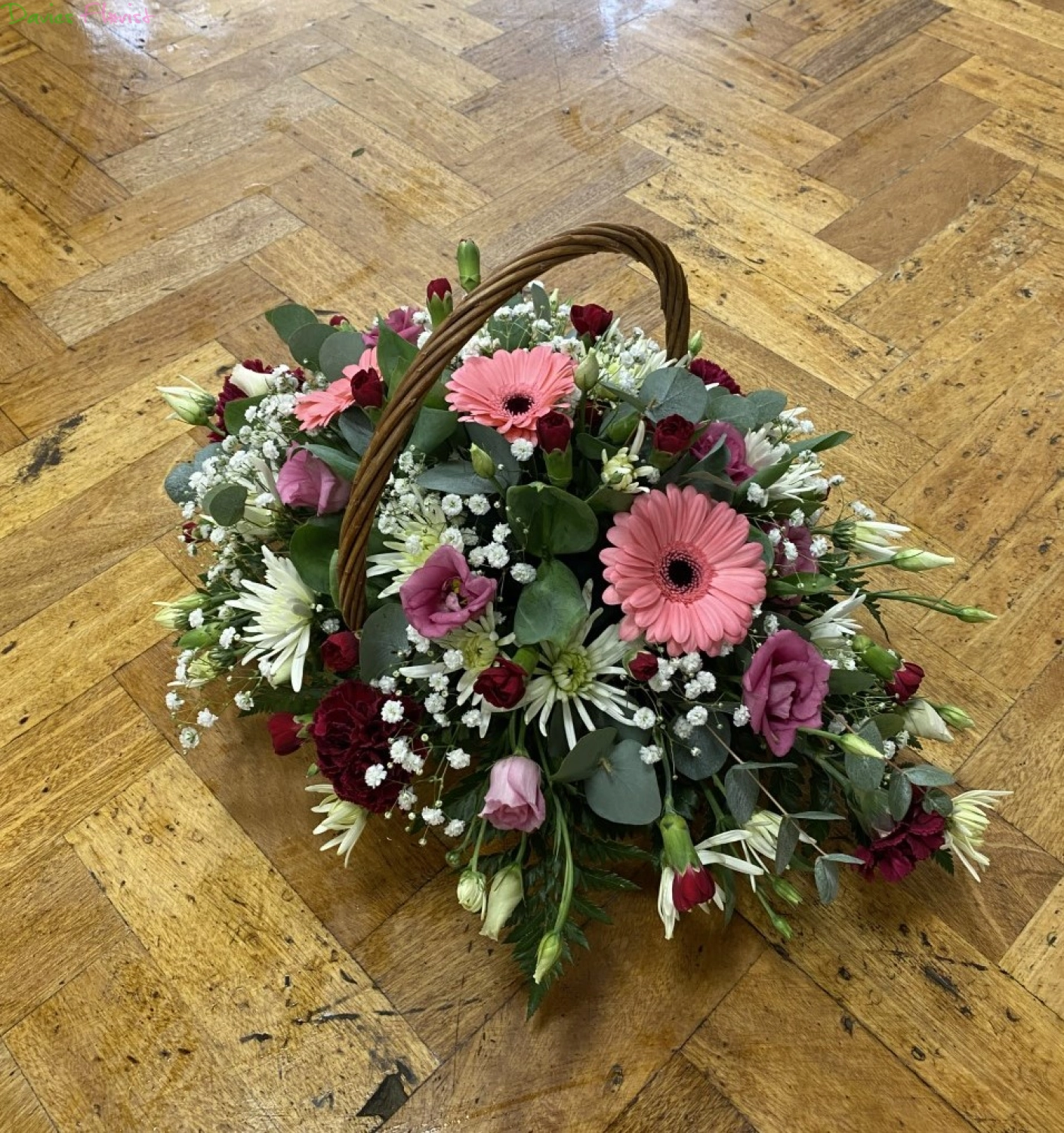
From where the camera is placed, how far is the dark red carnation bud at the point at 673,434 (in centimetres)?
60

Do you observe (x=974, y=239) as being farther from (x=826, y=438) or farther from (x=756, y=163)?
(x=826, y=438)

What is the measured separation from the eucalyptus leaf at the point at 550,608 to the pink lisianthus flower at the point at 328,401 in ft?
0.64

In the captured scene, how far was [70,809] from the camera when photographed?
2.63ft

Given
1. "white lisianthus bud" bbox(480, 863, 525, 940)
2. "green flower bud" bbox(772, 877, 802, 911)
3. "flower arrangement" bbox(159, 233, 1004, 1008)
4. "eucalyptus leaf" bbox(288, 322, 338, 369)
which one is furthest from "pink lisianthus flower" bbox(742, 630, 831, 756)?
"eucalyptus leaf" bbox(288, 322, 338, 369)

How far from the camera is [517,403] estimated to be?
65 centimetres

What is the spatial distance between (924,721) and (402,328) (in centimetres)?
54

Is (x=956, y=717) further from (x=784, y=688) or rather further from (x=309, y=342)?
(x=309, y=342)

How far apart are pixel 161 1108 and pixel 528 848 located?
0.32 meters

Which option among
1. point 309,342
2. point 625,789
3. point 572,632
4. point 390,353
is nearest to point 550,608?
point 572,632

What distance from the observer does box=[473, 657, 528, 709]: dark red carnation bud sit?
1.94 ft

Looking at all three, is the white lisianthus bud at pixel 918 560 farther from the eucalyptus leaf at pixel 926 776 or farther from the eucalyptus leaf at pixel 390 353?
the eucalyptus leaf at pixel 390 353

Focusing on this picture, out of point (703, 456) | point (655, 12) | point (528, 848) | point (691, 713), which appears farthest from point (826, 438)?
point (655, 12)

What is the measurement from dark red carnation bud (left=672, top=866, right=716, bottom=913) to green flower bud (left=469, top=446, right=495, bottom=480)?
298 millimetres

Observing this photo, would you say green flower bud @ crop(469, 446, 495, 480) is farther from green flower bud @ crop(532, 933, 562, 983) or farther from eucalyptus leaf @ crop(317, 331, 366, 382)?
green flower bud @ crop(532, 933, 562, 983)
